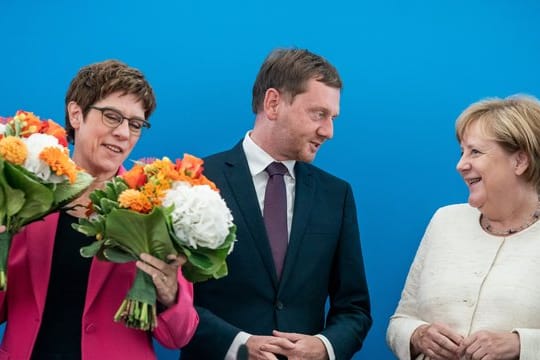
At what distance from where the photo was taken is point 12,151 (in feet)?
7.72

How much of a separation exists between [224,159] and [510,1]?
5.04 ft

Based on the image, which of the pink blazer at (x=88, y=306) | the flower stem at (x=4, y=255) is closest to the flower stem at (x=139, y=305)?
the pink blazer at (x=88, y=306)

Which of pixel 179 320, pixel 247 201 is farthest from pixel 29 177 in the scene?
pixel 247 201

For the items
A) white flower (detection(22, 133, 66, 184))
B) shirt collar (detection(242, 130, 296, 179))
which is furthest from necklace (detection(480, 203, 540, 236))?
white flower (detection(22, 133, 66, 184))

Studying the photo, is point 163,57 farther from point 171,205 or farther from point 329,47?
point 171,205

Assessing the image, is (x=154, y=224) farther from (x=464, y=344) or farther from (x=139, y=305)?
(x=464, y=344)

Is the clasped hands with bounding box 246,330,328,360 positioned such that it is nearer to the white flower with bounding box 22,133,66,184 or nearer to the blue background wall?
the blue background wall

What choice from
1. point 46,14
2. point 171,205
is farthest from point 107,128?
point 46,14

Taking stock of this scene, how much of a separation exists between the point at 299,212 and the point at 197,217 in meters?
0.96

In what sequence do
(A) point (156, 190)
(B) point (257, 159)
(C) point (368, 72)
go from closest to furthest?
1. (A) point (156, 190)
2. (B) point (257, 159)
3. (C) point (368, 72)

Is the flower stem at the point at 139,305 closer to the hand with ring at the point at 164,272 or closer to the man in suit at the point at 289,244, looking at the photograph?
the hand with ring at the point at 164,272

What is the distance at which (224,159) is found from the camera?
11.1 feet

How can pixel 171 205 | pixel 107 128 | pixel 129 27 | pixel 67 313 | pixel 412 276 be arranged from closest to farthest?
pixel 171 205
pixel 67 313
pixel 107 128
pixel 412 276
pixel 129 27

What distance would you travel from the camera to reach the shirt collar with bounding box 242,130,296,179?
11.1ft
